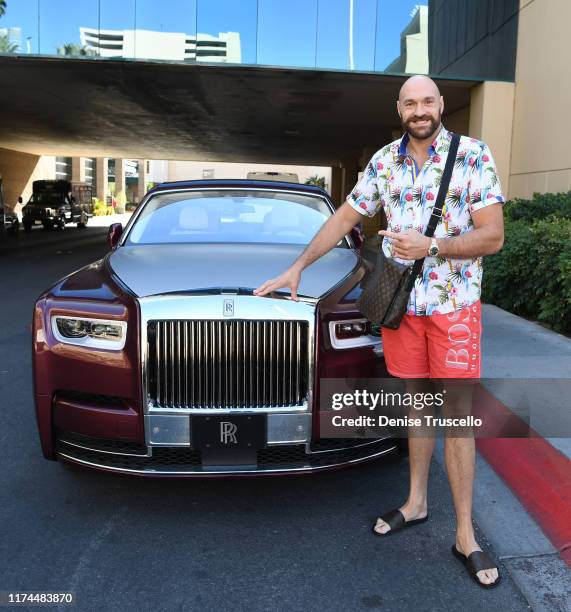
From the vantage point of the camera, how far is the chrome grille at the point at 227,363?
2.91m

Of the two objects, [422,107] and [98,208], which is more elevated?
[422,107]

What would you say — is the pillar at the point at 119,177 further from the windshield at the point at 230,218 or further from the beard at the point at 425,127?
the beard at the point at 425,127

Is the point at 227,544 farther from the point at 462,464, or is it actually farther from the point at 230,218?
the point at 230,218

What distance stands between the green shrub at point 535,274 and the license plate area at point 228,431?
4074mm

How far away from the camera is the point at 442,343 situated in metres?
2.69

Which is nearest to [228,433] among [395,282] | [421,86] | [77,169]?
[395,282]

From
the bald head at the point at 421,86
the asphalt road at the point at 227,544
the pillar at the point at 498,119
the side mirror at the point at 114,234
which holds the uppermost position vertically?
the pillar at the point at 498,119

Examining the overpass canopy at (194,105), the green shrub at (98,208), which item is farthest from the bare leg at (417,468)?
the green shrub at (98,208)

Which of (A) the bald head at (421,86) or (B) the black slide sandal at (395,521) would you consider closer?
(A) the bald head at (421,86)

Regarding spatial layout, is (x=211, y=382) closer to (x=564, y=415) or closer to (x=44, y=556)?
(x=44, y=556)

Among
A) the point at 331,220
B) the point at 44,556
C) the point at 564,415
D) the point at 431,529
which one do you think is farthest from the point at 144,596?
the point at 564,415

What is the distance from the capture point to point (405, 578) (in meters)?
2.67

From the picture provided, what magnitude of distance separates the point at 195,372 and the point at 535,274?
16.9 ft

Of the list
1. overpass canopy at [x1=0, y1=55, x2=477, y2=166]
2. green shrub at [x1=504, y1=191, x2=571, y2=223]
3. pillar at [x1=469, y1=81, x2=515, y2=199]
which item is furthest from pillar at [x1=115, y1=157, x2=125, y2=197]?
green shrub at [x1=504, y1=191, x2=571, y2=223]
